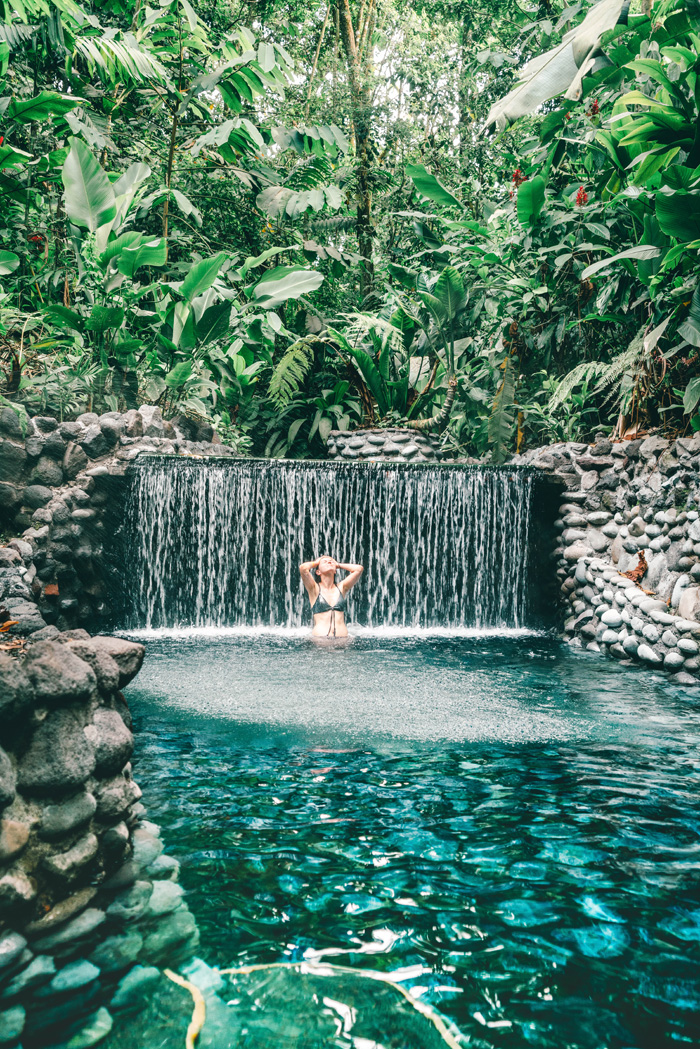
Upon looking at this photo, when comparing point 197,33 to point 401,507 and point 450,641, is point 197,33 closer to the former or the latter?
point 401,507

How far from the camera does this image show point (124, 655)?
2.80m

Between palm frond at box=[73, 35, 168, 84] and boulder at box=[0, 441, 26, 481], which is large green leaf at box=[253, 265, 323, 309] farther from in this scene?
boulder at box=[0, 441, 26, 481]

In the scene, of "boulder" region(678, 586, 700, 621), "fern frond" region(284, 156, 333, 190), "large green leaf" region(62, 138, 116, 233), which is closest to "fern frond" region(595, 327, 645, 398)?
"boulder" region(678, 586, 700, 621)

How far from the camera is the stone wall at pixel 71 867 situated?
1.97 metres

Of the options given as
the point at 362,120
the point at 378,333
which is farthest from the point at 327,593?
the point at 362,120

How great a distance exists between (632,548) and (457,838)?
5.31 meters

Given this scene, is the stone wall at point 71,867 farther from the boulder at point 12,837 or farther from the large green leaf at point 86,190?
the large green leaf at point 86,190

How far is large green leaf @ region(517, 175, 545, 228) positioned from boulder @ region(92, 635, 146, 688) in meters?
7.71

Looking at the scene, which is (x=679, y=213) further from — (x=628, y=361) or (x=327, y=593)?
(x=327, y=593)

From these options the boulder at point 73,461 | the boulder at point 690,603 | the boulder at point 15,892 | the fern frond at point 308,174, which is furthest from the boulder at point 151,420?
the boulder at point 15,892

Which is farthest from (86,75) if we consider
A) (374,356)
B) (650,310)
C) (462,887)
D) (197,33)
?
(462,887)

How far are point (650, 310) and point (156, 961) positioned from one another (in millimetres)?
7741

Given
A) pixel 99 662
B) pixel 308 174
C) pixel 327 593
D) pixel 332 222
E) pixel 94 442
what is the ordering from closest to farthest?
pixel 99 662, pixel 327 593, pixel 94 442, pixel 308 174, pixel 332 222

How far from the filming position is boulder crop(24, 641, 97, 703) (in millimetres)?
2256
